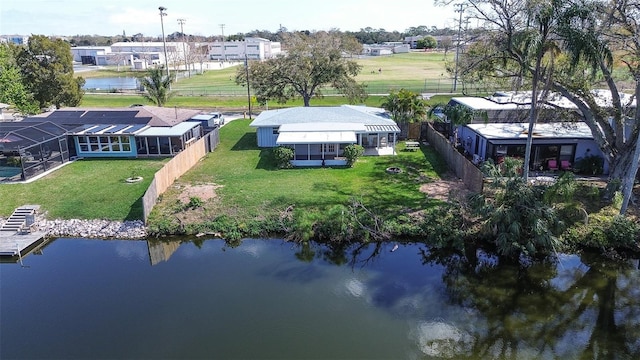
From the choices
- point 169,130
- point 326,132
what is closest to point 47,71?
point 169,130

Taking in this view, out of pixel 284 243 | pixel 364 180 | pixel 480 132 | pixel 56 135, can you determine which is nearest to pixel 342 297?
pixel 284 243

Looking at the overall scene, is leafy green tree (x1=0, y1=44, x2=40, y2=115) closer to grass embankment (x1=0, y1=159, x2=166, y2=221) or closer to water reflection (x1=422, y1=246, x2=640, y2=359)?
grass embankment (x1=0, y1=159, x2=166, y2=221)

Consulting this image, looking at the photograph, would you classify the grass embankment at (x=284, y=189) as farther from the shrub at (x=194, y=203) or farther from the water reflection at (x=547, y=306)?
the water reflection at (x=547, y=306)

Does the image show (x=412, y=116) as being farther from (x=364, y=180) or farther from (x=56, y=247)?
(x=56, y=247)

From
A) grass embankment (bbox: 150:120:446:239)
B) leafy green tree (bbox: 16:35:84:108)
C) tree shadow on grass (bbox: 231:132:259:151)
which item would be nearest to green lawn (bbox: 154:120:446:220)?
grass embankment (bbox: 150:120:446:239)

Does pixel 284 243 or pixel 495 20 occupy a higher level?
pixel 495 20

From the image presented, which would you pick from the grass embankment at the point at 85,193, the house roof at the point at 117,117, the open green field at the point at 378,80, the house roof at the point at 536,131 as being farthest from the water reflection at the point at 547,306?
the open green field at the point at 378,80

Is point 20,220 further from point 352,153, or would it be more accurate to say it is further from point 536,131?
point 536,131
